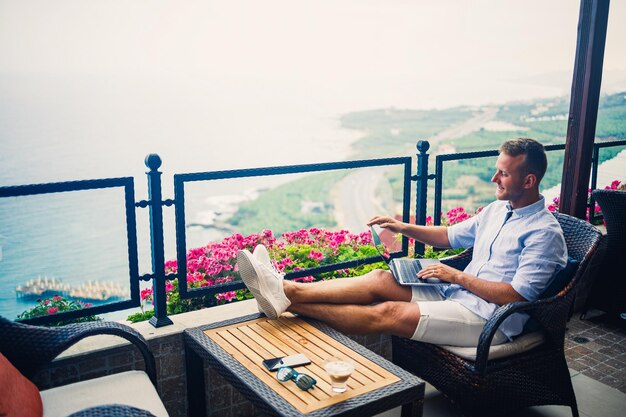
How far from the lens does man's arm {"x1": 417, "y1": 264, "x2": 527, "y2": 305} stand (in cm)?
250

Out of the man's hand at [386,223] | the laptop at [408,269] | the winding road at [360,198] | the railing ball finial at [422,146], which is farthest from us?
the winding road at [360,198]

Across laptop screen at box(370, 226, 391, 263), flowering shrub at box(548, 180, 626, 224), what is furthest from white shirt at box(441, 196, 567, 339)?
flowering shrub at box(548, 180, 626, 224)

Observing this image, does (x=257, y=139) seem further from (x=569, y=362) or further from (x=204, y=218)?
(x=569, y=362)

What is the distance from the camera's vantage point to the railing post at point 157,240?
2590 millimetres

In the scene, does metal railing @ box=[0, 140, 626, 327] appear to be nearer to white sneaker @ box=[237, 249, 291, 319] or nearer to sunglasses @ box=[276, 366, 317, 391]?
white sneaker @ box=[237, 249, 291, 319]

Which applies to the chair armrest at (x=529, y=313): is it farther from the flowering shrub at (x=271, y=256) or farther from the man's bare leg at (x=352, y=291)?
the flowering shrub at (x=271, y=256)

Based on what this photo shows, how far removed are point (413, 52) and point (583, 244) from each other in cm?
1624

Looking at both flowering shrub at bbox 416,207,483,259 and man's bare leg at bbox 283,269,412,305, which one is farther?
flowering shrub at bbox 416,207,483,259

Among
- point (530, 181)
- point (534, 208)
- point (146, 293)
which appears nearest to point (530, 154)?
point (530, 181)

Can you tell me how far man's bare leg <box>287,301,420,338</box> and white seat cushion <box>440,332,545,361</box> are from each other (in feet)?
0.64

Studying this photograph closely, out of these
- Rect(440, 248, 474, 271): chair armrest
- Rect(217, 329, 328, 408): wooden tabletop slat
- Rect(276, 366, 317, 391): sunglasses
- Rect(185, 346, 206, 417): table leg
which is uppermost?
Rect(440, 248, 474, 271): chair armrest

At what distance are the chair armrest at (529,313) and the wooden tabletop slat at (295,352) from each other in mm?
554

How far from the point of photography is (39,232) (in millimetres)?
2574

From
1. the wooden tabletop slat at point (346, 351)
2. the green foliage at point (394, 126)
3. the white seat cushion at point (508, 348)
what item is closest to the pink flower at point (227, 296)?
the wooden tabletop slat at point (346, 351)
